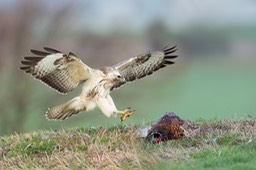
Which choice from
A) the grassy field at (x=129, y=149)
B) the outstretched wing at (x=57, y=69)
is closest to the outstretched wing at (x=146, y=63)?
the outstretched wing at (x=57, y=69)

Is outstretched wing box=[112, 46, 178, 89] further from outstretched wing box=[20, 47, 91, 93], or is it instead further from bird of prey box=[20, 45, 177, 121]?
outstretched wing box=[20, 47, 91, 93]

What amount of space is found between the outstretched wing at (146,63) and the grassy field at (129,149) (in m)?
1.06

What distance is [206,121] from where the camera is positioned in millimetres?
9938

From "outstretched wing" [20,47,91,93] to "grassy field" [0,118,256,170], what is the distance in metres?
0.68

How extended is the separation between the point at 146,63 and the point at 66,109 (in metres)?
1.46

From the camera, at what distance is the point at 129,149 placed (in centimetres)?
837

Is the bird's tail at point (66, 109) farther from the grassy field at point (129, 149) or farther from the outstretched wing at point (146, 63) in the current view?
the outstretched wing at point (146, 63)

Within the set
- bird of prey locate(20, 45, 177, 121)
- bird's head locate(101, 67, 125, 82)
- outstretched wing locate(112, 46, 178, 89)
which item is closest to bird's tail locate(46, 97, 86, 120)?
bird of prey locate(20, 45, 177, 121)

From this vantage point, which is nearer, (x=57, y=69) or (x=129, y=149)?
(x=129, y=149)

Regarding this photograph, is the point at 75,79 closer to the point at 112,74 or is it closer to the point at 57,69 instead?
the point at 57,69

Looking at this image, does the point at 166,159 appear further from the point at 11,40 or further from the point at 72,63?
the point at 11,40

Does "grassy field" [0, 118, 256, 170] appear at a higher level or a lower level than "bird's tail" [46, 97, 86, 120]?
lower

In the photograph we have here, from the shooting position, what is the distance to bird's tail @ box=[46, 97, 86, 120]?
975cm

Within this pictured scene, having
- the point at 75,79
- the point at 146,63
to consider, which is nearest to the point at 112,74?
the point at 75,79
